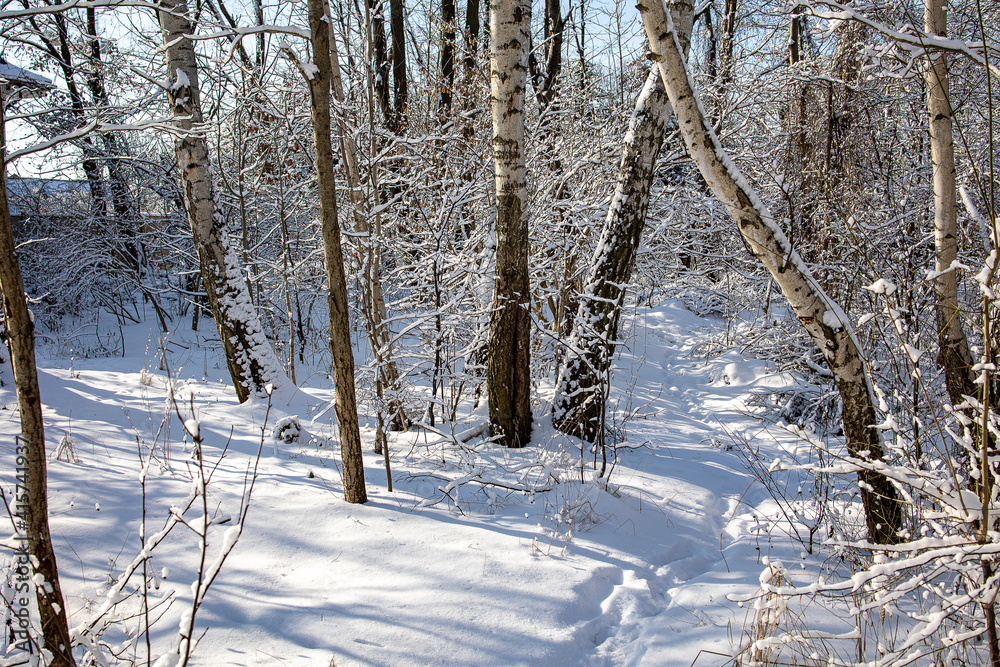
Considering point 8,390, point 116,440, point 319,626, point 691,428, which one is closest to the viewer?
point 319,626

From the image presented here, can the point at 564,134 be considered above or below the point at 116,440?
above

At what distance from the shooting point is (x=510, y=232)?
13.1 feet

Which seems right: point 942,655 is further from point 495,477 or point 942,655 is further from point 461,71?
point 461,71

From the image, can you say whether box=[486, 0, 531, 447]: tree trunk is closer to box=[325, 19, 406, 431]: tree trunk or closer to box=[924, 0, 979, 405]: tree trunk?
box=[325, 19, 406, 431]: tree trunk

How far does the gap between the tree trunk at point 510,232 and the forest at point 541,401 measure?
2cm

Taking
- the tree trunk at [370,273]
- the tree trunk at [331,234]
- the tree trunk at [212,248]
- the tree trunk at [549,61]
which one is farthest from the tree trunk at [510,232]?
the tree trunk at [549,61]

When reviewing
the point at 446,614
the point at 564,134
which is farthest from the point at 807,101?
the point at 446,614

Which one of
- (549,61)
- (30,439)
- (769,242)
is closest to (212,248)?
(30,439)

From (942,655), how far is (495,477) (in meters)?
2.35

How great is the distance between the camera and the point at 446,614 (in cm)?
229

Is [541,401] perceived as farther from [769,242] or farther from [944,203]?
[944,203]

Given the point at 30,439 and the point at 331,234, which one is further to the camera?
the point at 331,234

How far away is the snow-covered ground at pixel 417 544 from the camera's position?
2.16 meters

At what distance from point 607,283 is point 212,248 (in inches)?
141
